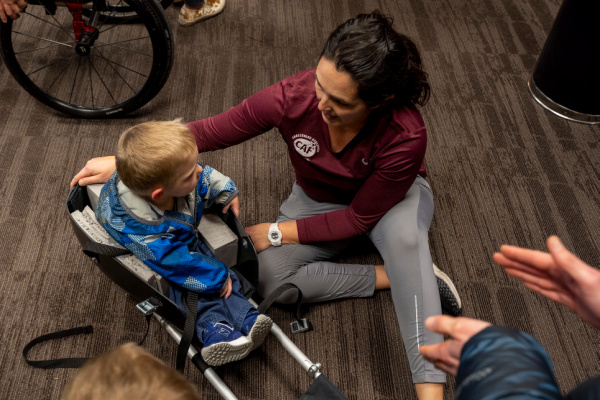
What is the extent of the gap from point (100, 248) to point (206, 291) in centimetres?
27

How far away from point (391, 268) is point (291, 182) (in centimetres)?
63

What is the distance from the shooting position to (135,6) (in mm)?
1669

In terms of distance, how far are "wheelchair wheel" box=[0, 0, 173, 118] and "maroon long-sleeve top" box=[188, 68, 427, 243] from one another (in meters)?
0.56

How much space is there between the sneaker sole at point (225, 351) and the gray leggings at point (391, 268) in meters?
0.26

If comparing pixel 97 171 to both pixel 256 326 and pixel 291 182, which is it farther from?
pixel 291 182

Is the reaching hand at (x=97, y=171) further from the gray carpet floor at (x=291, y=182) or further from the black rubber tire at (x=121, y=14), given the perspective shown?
the black rubber tire at (x=121, y=14)

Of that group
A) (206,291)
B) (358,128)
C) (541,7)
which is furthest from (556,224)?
(541,7)

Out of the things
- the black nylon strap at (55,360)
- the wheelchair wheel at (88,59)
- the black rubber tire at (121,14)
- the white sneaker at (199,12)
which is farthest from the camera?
the white sneaker at (199,12)

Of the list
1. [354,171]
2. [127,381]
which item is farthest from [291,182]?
[127,381]

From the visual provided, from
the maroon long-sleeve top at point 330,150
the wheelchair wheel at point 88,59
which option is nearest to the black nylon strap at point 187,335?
the maroon long-sleeve top at point 330,150

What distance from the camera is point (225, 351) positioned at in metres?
1.21

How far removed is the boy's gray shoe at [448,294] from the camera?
4.93ft

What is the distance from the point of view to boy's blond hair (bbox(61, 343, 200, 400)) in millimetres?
609

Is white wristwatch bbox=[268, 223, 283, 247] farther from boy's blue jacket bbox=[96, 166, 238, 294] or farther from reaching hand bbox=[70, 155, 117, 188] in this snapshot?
reaching hand bbox=[70, 155, 117, 188]
